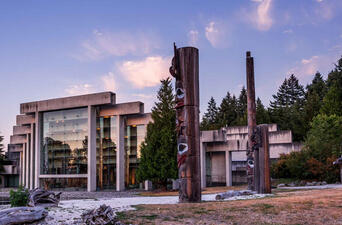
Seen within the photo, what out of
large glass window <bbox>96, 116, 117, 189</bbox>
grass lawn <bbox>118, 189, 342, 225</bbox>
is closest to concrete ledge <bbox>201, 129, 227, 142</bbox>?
large glass window <bbox>96, 116, 117, 189</bbox>

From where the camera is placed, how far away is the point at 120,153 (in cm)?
4069

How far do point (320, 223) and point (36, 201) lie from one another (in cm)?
1048

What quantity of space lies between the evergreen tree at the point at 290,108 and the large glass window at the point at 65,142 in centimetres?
4272

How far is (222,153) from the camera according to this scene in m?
47.3

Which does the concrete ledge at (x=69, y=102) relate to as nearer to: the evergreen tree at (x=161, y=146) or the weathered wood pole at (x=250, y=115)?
the evergreen tree at (x=161, y=146)

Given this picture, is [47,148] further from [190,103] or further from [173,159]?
[190,103]

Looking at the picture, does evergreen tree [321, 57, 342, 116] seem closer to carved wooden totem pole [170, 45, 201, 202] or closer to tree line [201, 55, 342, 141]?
tree line [201, 55, 342, 141]

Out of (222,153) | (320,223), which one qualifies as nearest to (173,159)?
(222,153)

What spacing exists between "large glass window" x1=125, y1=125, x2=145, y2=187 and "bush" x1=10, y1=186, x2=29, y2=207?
91.5ft

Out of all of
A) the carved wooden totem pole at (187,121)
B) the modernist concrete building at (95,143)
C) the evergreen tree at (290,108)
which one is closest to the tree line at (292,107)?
the evergreen tree at (290,108)

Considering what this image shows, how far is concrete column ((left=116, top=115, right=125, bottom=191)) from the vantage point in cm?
4044

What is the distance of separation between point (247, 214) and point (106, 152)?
31311 millimetres

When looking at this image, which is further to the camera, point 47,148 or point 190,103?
point 47,148

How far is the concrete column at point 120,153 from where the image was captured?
4044cm
